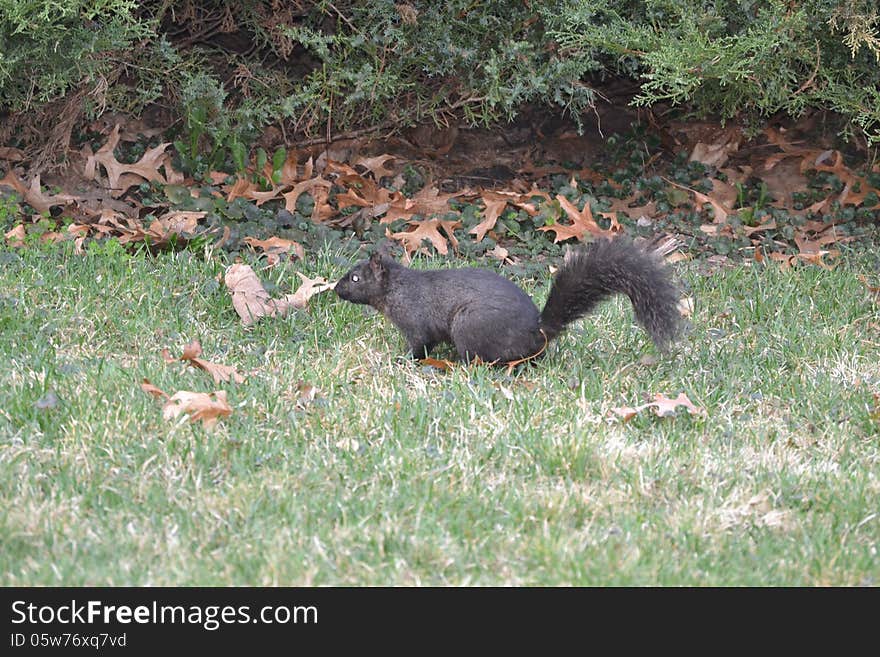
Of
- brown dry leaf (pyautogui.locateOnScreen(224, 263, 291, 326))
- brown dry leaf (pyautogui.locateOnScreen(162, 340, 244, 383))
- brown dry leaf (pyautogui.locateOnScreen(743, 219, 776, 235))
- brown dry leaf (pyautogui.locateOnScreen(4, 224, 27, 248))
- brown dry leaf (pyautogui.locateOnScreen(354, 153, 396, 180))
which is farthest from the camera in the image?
brown dry leaf (pyautogui.locateOnScreen(354, 153, 396, 180))

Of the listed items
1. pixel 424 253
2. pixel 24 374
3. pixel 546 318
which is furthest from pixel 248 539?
pixel 424 253

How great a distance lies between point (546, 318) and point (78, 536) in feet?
7.50

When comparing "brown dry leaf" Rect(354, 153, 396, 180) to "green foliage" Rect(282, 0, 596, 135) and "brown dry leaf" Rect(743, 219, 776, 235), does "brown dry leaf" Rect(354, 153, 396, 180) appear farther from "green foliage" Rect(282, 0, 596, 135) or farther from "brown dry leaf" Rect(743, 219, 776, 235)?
"brown dry leaf" Rect(743, 219, 776, 235)

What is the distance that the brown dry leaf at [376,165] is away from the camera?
7.39 metres

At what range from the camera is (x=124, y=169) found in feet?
22.8

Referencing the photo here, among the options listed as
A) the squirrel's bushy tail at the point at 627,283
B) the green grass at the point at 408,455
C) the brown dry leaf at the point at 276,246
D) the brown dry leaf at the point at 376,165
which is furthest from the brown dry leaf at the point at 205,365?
the brown dry leaf at the point at 376,165

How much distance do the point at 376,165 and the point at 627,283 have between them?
3.25 m

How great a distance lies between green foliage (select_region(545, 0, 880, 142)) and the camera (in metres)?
6.14

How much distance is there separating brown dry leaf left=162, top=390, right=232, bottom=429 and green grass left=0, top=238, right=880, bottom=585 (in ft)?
0.16

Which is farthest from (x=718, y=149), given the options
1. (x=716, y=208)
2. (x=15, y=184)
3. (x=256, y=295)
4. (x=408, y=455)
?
(x=408, y=455)

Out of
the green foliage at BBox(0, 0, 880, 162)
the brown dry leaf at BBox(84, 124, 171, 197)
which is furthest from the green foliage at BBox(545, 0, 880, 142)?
the brown dry leaf at BBox(84, 124, 171, 197)

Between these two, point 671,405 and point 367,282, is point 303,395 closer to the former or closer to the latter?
point 367,282

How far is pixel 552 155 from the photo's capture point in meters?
8.10

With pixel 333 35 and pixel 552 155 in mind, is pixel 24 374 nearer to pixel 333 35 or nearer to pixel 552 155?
pixel 333 35
